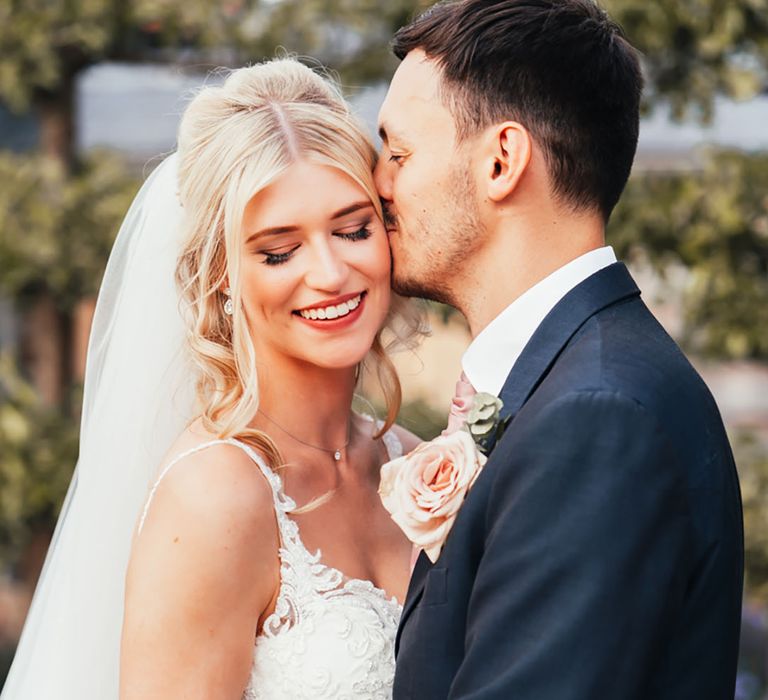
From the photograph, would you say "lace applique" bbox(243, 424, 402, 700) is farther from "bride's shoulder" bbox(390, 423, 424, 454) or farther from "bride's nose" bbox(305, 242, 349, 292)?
"bride's shoulder" bbox(390, 423, 424, 454)

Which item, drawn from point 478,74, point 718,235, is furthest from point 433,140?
point 718,235

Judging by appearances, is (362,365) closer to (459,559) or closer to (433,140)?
(433,140)

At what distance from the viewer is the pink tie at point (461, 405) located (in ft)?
7.85

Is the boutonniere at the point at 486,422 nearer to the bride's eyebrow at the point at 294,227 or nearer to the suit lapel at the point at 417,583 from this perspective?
the suit lapel at the point at 417,583

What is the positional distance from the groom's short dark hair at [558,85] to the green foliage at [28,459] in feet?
11.9

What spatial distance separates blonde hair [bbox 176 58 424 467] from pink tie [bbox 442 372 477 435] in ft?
1.70

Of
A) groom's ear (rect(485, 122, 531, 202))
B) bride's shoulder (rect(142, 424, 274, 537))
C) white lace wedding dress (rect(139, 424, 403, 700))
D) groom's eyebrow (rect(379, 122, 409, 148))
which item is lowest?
white lace wedding dress (rect(139, 424, 403, 700))

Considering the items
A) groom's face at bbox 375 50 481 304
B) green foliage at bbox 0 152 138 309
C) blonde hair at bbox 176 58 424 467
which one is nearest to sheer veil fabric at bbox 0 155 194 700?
blonde hair at bbox 176 58 424 467

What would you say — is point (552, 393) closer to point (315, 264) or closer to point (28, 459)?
point (315, 264)

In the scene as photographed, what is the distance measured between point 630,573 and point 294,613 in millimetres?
1064

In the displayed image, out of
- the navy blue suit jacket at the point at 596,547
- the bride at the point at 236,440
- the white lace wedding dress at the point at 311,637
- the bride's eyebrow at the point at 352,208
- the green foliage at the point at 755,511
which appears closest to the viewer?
the navy blue suit jacket at the point at 596,547

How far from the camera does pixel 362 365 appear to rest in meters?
3.31

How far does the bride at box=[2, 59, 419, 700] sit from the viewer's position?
2.51m

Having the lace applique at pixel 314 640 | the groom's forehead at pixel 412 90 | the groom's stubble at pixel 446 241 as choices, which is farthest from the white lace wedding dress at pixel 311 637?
the groom's forehead at pixel 412 90
